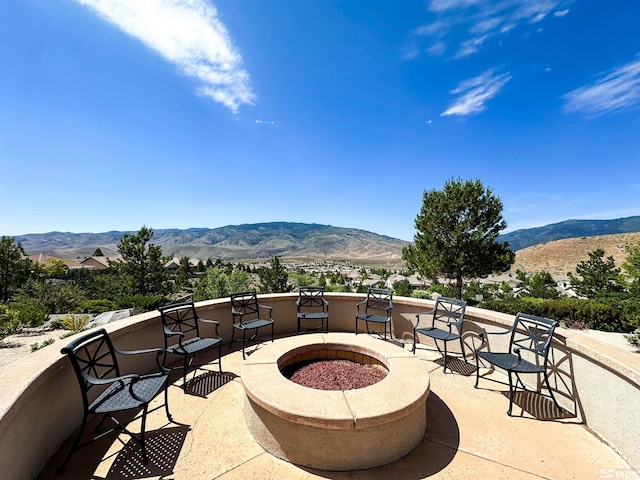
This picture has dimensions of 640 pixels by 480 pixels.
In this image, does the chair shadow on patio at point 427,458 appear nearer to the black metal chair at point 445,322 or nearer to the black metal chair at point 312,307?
the black metal chair at point 445,322

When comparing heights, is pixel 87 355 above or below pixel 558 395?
above

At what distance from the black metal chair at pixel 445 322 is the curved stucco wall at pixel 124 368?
592 mm

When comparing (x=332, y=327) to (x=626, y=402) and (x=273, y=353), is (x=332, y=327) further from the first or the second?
(x=626, y=402)

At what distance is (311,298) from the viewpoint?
5.70 meters

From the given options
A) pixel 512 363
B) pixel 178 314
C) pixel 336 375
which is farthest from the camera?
pixel 178 314

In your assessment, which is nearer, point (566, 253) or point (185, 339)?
point (185, 339)

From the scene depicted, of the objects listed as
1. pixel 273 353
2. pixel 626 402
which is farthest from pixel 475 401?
pixel 273 353

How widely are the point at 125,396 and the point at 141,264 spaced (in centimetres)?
2213

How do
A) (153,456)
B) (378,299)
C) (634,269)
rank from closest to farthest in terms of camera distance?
1. (153,456)
2. (378,299)
3. (634,269)

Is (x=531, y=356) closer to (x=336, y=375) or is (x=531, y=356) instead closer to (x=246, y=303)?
(x=336, y=375)

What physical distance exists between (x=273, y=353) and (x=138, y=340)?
1914 millimetres

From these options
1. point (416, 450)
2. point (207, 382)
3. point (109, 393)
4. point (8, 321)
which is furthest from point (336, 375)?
point (8, 321)

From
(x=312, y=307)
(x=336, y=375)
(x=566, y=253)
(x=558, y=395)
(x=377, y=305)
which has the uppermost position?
(x=566, y=253)

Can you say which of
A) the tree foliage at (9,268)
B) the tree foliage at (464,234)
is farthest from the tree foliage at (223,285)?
the tree foliage at (464,234)
